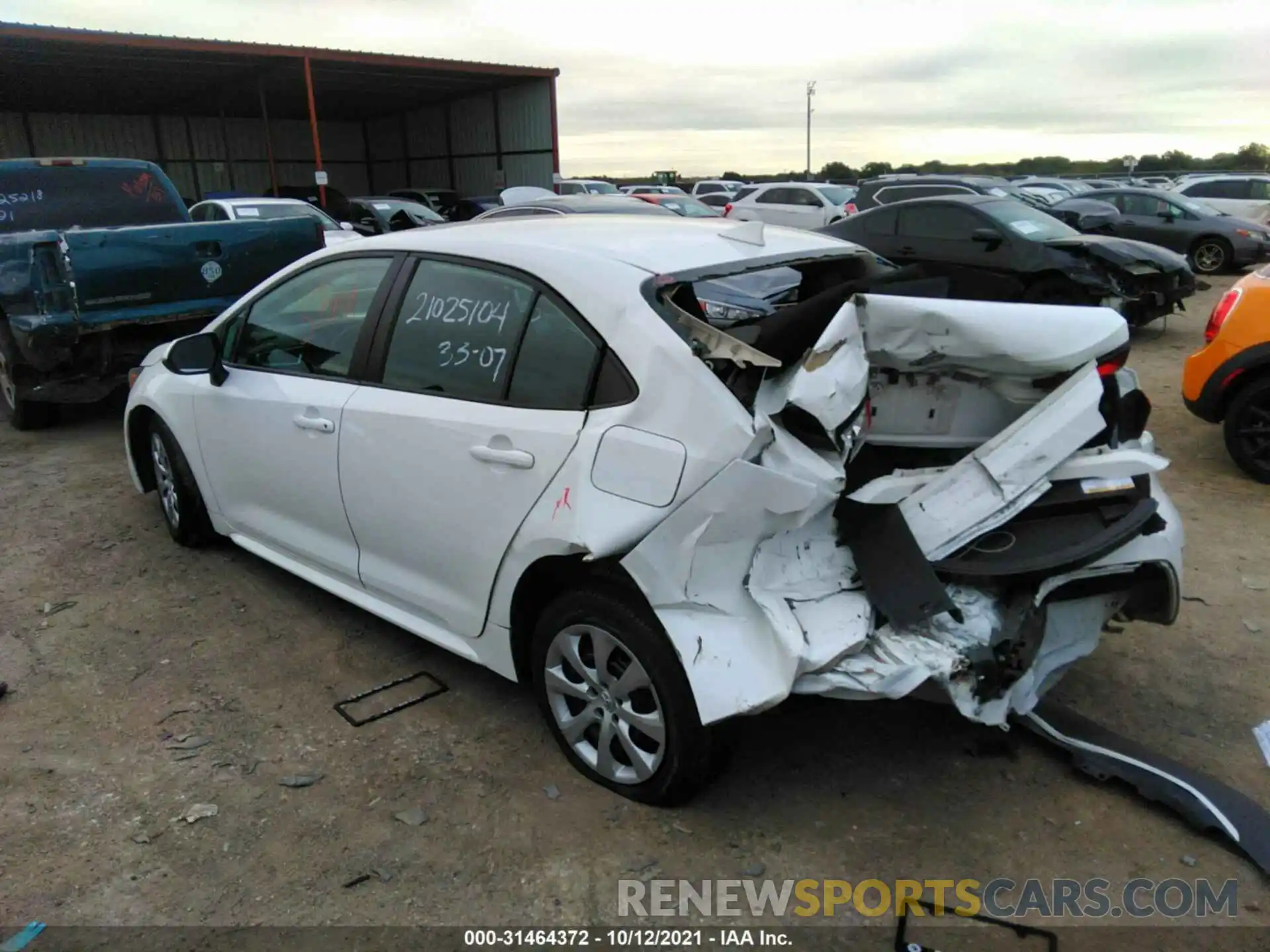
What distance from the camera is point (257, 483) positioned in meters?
4.04

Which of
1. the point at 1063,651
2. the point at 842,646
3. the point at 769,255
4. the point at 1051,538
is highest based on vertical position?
the point at 769,255

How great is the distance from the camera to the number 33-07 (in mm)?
3027

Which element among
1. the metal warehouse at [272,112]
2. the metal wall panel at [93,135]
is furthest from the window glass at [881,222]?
the metal wall panel at [93,135]

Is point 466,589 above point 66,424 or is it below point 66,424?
above

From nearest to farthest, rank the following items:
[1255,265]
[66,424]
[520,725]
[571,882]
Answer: [571,882] < [520,725] < [66,424] < [1255,265]

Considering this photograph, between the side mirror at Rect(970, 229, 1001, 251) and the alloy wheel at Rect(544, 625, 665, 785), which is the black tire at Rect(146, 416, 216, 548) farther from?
the side mirror at Rect(970, 229, 1001, 251)

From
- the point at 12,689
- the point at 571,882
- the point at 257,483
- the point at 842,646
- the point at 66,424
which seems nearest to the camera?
the point at 842,646

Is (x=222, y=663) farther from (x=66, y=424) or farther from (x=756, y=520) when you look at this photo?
(x=66, y=424)

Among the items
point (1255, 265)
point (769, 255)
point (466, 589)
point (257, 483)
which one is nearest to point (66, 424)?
point (257, 483)

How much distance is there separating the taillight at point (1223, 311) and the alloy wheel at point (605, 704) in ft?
16.1

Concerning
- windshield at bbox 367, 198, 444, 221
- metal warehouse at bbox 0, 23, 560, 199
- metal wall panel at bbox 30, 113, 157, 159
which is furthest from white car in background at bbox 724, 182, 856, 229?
metal wall panel at bbox 30, 113, 157, 159

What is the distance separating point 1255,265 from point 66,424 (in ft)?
60.4

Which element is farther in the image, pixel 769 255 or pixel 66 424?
pixel 66 424

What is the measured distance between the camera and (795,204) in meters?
17.6
